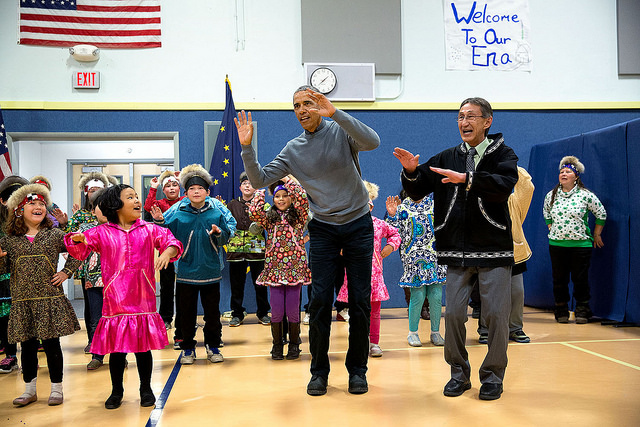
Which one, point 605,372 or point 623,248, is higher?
point 623,248

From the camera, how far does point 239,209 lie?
6.52 m

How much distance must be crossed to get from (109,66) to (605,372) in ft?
21.2

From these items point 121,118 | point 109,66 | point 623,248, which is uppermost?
point 109,66

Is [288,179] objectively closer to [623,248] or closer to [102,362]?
[102,362]

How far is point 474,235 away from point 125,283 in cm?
203

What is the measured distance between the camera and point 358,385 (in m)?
3.38

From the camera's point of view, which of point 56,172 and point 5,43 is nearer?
point 5,43

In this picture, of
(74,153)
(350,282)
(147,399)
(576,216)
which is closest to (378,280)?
(350,282)

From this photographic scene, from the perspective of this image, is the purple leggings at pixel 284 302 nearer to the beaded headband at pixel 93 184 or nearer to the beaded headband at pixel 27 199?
the beaded headband at pixel 93 184

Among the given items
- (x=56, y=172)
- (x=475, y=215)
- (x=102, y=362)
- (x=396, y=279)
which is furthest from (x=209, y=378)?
(x=56, y=172)

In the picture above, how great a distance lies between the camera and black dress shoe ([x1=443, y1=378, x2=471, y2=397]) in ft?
10.7

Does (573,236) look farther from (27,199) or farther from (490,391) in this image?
(27,199)

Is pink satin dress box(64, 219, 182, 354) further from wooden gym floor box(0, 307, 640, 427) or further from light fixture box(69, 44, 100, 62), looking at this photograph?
light fixture box(69, 44, 100, 62)

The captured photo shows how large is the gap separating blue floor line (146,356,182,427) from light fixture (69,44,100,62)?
454 centimetres
